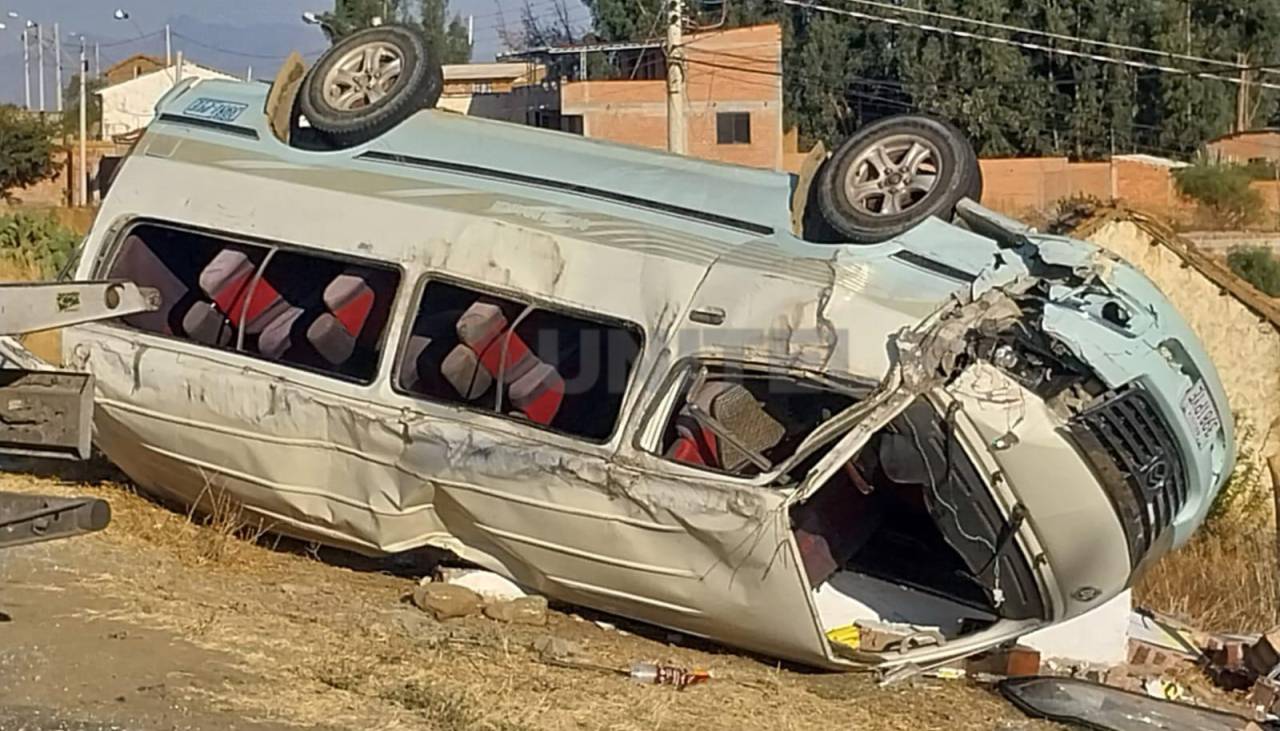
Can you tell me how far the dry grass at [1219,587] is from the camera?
8.45 m

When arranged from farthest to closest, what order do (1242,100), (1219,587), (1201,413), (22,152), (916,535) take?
(1242,100)
(22,152)
(1219,587)
(916,535)
(1201,413)

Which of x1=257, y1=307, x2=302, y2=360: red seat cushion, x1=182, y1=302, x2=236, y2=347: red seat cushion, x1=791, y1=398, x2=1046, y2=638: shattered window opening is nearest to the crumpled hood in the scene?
x1=791, y1=398, x2=1046, y2=638: shattered window opening

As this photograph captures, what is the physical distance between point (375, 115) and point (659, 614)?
2740 millimetres

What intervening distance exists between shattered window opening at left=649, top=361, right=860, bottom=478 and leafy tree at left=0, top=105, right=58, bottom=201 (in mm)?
43538

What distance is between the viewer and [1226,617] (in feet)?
27.8

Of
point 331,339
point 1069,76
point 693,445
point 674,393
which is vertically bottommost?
point 693,445

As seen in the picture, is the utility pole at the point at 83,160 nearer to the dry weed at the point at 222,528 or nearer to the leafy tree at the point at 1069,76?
the leafy tree at the point at 1069,76

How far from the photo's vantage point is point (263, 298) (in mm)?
7406

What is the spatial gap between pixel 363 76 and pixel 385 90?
0.57ft

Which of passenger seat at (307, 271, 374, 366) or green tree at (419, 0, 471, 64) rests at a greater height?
green tree at (419, 0, 471, 64)

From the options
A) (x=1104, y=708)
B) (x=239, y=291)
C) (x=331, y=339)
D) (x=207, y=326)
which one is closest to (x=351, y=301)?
(x=331, y=339)

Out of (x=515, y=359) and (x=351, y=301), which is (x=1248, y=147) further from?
(x=515, y=359)

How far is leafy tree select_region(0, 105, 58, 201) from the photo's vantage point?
46.0 m

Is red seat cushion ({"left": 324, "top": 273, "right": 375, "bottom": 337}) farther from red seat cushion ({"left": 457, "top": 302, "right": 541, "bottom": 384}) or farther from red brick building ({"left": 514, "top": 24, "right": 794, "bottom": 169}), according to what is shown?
red brick building ({"left": 514, "top": 24, "right": 794, "bottom": 169})
